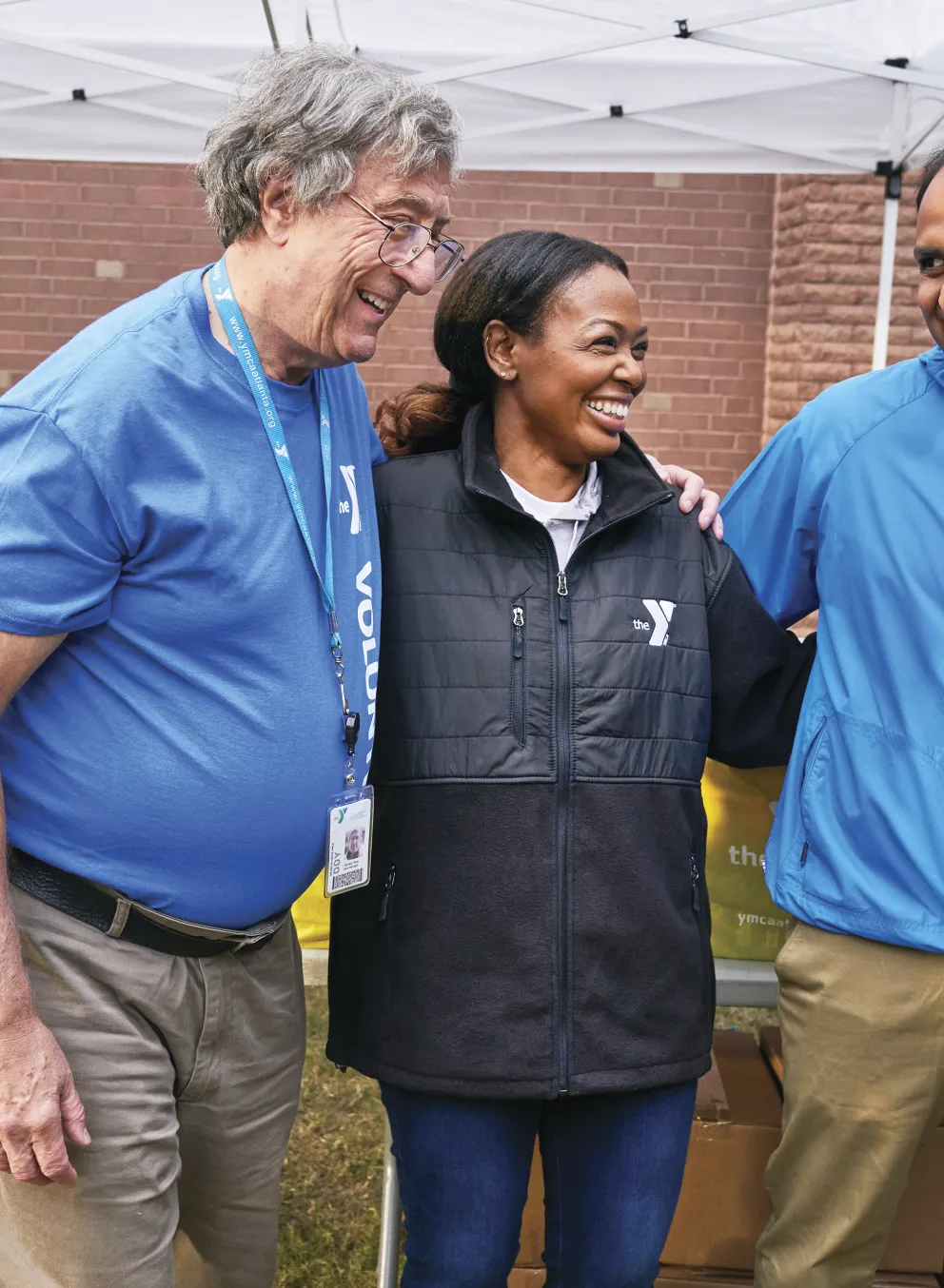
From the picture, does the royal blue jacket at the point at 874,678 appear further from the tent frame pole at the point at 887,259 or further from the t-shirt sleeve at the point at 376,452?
the tent frame pole at the point at 887,259

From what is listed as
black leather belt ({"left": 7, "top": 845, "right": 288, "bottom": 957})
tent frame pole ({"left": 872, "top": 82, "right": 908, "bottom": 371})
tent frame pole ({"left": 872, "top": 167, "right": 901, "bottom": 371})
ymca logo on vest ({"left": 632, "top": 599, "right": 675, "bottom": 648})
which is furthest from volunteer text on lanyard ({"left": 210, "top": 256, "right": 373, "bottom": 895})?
tent frame pole ({"left": 872, "top": 167, "right": 901, "bottom": 371})

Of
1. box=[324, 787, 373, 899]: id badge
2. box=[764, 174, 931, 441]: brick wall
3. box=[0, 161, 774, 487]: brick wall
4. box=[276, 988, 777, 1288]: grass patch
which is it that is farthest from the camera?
box=[0, 161, 774, 487]: brick wall

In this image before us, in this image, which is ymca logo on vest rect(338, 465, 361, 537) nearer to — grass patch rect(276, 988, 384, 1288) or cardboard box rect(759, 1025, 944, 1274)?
cardboard box rect(759, 1025, 944, 1274)

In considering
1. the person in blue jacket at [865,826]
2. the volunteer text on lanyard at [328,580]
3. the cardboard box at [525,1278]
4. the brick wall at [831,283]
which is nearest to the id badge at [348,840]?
the volunteer text on lanyard at [328,580]

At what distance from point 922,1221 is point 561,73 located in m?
3.53

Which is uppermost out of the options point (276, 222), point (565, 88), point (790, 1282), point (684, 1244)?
point (565, 88)

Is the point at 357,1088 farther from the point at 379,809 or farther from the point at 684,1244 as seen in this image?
the point at 379,809

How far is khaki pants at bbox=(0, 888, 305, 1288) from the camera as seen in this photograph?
5.17ft

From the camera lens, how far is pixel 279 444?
162 centimetres

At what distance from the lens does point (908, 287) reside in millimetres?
6473

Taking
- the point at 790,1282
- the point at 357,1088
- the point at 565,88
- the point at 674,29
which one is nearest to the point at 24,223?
the point at 565,88

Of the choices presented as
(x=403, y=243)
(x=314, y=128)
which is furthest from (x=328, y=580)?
(x=314, y=128)

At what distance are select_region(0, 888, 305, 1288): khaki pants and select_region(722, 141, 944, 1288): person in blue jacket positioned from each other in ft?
2.67

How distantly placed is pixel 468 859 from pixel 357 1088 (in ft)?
→ 7.98
